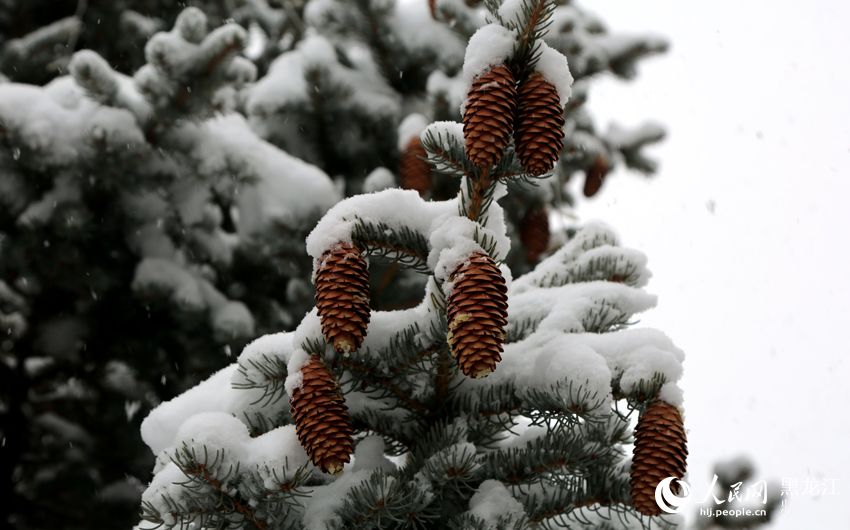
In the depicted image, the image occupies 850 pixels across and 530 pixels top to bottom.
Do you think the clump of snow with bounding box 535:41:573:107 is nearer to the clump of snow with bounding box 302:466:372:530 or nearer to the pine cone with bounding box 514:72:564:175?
the pine cone with bounding box 514:72:564:175

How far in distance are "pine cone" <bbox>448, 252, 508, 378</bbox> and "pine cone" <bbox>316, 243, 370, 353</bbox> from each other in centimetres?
20

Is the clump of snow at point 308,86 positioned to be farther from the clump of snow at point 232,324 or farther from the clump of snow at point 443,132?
the clump of snow at point 443,132

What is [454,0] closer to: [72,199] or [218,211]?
[218,211]

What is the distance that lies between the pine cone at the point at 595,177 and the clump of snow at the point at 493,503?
3.51 metres

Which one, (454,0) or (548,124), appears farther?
(454,0)

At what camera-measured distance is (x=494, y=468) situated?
1.85 metres

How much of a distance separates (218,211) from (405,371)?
302 cm

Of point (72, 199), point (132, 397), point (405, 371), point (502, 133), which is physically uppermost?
point (72, 199)

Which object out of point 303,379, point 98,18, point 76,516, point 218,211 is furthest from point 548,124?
point 98,18

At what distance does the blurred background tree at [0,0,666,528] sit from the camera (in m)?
3.74

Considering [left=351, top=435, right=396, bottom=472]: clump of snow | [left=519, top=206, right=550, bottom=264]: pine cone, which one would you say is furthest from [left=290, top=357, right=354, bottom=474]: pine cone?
[left=519, top=206, right=550, bottom=264]: pine cone

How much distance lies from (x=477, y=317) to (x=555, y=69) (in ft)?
1.85

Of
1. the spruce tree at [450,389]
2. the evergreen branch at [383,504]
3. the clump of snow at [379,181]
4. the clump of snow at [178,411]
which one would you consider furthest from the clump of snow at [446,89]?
the evergreen branch at [383,504]

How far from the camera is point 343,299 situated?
163 cm
